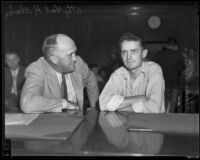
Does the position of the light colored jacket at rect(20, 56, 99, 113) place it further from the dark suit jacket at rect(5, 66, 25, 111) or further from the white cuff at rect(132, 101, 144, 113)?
the white cuff at rect(132, 101, 144, 113)

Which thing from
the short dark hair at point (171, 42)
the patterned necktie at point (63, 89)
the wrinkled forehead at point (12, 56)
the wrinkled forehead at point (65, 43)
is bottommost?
the patterned necktie at point (63, 89)

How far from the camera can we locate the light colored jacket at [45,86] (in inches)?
51.1

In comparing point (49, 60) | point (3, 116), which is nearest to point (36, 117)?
point (3, 116)

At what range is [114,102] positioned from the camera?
1312mm

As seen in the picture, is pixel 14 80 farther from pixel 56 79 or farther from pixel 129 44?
pixel 129 44

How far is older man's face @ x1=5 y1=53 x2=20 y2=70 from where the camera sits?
1295 millimetres

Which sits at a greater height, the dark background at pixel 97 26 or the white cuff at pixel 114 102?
the dark background at pixel 97 26

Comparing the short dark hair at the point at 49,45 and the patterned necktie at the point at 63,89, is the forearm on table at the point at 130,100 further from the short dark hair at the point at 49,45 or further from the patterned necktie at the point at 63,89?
the short dark hair at the point at 49,45

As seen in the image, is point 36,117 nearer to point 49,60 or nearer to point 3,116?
point 3,116

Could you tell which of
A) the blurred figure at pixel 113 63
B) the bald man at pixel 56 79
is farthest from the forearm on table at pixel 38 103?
the blurred figure at pixel 113 63

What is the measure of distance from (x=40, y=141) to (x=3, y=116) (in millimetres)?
346

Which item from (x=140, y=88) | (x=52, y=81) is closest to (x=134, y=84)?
(x=140, y=88)

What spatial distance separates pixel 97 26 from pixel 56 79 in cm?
29

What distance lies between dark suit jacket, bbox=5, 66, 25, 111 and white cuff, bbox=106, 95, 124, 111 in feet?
1.27
